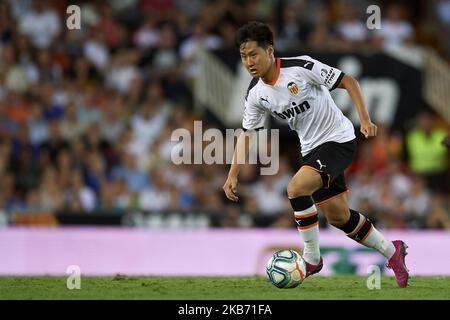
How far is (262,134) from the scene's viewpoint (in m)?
16.9

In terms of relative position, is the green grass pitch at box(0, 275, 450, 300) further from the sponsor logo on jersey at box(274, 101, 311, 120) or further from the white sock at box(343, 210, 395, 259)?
the sponsor logo on jersey at box(274, 101, 311, 120)

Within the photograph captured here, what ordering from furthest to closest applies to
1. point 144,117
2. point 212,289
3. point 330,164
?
point 144,117
point 212,289
point 330,164

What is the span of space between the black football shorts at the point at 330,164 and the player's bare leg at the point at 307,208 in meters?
0.08

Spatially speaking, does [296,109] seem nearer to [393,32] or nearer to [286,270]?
[286,270]

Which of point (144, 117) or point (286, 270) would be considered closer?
point (286, 270)

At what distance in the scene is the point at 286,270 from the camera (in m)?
9.31

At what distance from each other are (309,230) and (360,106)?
47.8 inches

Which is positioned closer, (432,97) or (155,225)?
(155,225)

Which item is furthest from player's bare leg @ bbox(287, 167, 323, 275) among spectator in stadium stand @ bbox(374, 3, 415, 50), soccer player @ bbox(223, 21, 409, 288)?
spectator in stadium stand @ bbox(374, 3, 415, 50)

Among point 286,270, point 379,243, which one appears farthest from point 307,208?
point 379,243

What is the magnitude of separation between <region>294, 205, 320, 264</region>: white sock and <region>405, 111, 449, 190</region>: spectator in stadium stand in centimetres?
884
